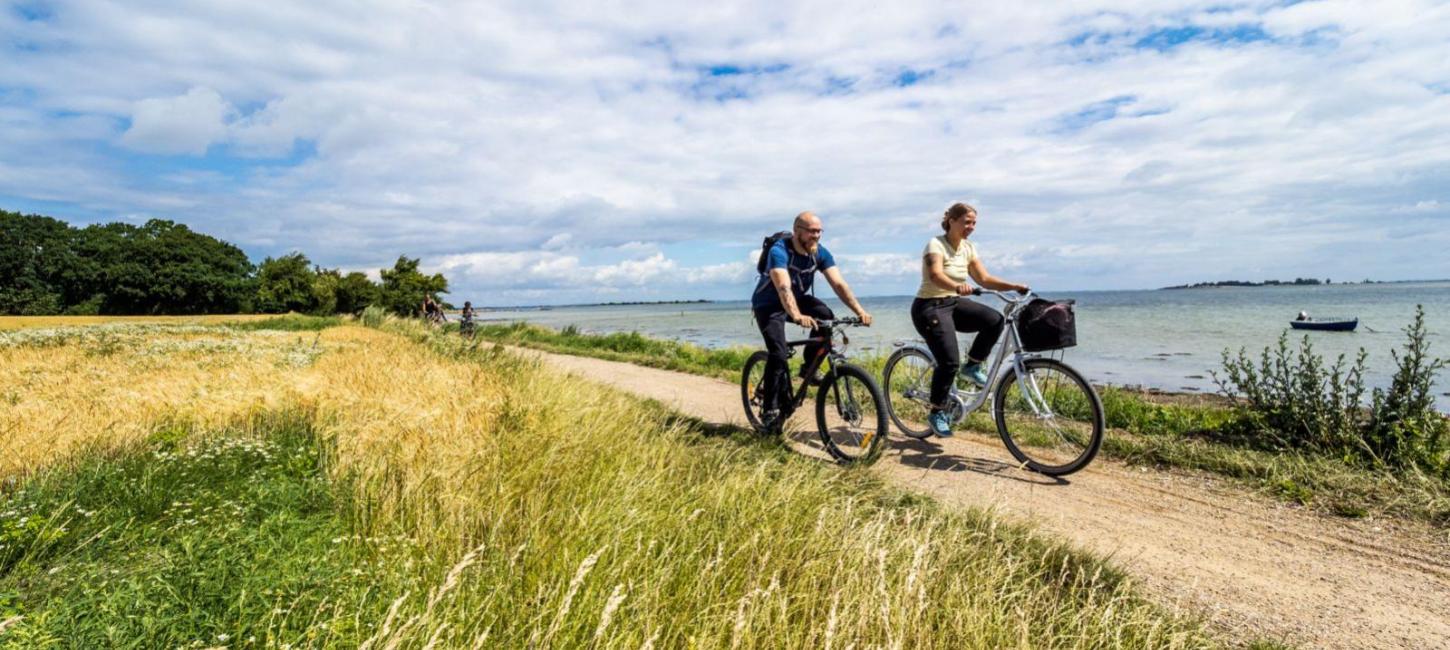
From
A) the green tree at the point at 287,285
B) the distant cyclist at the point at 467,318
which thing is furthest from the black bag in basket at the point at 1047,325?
the green tree at the point at 287,285

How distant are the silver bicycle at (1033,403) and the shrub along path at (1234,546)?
0.78 feet

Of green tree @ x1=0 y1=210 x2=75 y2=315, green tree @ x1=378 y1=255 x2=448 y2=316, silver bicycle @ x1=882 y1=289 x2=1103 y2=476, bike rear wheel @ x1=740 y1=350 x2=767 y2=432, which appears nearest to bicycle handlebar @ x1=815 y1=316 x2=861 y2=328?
bike rear wheel @ x1=740 y1=350 x2=767 y2=432

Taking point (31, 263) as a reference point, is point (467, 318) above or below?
below

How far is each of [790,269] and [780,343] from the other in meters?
0.74

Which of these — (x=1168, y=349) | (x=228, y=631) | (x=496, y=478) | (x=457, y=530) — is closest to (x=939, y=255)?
(x=496, y=478)

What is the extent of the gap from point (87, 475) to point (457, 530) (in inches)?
86.7

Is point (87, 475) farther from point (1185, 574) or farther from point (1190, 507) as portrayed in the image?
point (1190, 507)

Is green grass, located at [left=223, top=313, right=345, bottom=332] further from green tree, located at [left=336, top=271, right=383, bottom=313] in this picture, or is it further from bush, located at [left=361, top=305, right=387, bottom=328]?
green tree, located at [left=336, top=271, right=383, bottom=313]

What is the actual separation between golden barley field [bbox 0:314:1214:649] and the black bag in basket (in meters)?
2.10

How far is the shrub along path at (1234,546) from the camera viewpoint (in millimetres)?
2928

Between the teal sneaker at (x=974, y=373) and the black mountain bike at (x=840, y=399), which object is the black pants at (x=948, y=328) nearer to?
the teal sneaker at (x=974, y=373)

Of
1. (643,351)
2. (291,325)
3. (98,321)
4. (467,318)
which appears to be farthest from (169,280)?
(643,351)

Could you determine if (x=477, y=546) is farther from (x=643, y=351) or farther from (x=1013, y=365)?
(x=643, y=351)

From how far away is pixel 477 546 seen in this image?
2.81 meters
